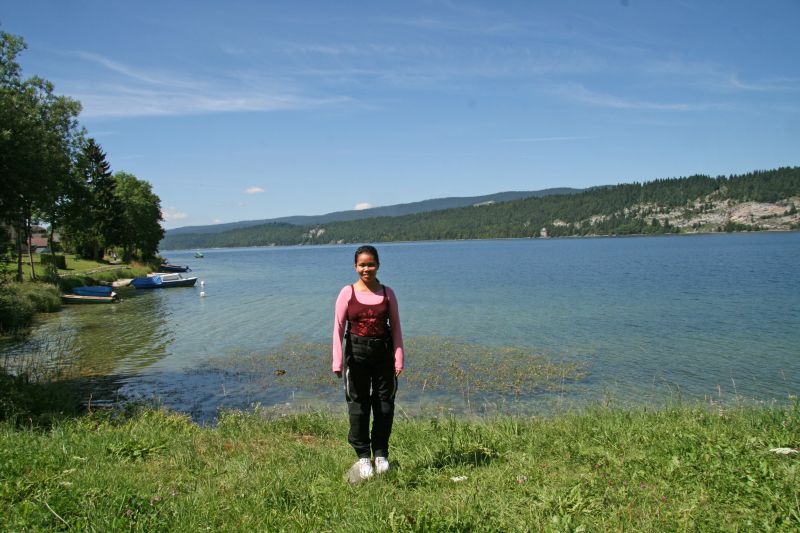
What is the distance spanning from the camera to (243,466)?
5742 millimetres

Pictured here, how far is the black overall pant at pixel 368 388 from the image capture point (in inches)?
214

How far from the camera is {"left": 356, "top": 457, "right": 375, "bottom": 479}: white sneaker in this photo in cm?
530

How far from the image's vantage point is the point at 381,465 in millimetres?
5488

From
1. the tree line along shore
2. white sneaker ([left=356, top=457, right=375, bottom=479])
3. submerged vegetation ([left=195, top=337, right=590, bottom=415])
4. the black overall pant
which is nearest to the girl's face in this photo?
the black overall pant

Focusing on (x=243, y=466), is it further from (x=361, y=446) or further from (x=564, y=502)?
(x=564, y=502)

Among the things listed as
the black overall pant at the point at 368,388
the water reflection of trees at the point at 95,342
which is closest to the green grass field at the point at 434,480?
the black overall pant at the point at 368,388

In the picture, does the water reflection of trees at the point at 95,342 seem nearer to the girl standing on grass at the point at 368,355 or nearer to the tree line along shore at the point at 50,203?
the tree line along shore at the point at 50,203

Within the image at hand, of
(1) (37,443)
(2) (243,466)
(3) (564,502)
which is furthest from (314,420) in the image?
(3) (564,502)

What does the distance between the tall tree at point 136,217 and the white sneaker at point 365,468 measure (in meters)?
72.9

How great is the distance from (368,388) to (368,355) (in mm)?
433

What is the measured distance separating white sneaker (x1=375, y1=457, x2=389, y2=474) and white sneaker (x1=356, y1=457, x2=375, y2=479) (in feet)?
0.21

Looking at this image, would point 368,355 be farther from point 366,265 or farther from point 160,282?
point 160,282

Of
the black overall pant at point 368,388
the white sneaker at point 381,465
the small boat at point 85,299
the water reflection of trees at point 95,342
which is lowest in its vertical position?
the water reflection of trees at point 95,342

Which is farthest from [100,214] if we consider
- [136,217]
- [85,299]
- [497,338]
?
[497,338]
